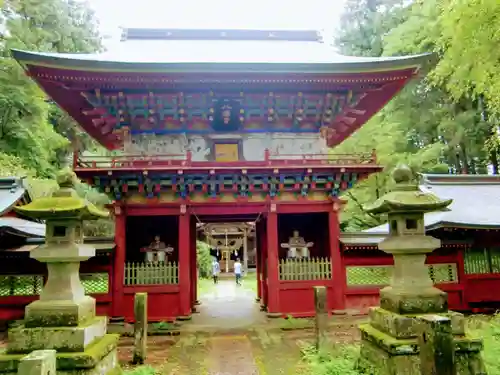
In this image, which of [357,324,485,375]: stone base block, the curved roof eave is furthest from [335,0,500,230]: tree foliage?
[357,324,485,375]: stone base block

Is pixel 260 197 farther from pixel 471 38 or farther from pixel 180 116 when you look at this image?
pixel 471 38

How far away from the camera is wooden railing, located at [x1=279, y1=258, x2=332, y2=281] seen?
11.1m

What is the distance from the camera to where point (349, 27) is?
29.8 metres

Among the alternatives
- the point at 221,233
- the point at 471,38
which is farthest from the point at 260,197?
the point at 221,233

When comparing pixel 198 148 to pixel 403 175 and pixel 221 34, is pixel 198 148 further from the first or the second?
pixel 221 34

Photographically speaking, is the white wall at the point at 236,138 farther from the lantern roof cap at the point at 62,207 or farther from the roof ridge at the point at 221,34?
the roof ridge at the point at 221,34

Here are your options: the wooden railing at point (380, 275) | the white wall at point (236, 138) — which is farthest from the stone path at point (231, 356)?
the white wall at point (236, 138)

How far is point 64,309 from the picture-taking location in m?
5.53

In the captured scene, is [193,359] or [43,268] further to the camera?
[43,268]

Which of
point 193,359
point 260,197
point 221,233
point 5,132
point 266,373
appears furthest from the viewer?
point 221,233

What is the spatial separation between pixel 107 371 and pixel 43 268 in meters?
6.01

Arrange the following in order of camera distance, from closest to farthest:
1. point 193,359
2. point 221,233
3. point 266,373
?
point 266,373 < point 193,359 < point 221,233

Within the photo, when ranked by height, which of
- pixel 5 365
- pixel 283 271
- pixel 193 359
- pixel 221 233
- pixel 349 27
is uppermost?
pixel 349 27

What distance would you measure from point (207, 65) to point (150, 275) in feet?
18.7
